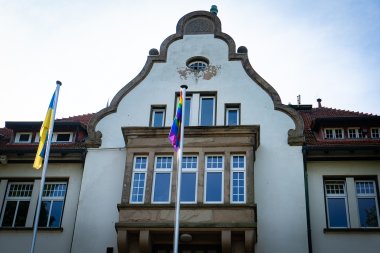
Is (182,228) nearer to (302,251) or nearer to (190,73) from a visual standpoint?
(302,251)

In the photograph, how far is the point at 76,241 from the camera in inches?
871

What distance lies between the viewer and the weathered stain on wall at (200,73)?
25531mm

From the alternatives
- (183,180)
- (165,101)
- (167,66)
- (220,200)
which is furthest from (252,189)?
(167,66)

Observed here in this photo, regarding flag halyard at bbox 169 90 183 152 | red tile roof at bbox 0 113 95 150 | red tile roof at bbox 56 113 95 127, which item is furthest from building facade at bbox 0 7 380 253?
flag halyard at bbox 169 90 183 152

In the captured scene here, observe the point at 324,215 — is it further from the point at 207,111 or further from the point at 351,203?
the point at 207,111

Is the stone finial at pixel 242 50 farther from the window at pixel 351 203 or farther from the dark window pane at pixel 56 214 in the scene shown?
the dark window pane at pixel 56 214

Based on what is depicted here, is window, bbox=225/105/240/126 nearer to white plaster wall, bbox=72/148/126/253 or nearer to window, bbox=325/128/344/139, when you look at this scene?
window, bbox=325/128/344/139

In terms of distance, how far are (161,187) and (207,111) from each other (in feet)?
14.2

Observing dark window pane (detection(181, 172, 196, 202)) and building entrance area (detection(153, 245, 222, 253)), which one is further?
dark window pane (detection(181, 172, 196, 202))

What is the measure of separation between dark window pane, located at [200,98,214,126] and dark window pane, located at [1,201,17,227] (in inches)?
336

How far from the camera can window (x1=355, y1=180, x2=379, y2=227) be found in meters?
22.1

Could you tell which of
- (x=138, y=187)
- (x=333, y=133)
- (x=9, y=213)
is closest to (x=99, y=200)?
(x=138, y=187)

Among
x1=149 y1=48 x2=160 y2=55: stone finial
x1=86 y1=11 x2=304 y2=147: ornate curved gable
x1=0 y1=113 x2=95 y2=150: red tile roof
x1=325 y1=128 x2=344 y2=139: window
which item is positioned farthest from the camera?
x1=149 y1=48 x2=160 y2=55: stone finial

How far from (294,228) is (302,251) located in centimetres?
92
